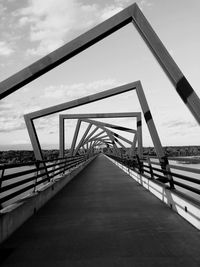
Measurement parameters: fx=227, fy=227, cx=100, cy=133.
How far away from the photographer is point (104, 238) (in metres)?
3.86

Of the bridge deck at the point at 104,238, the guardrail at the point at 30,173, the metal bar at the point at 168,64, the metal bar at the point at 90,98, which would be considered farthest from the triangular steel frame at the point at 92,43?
the metal bar at the point at 90,98

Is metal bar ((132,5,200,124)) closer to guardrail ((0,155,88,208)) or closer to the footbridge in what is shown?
the footbridge

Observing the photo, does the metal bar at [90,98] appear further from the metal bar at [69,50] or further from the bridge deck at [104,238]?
the bridge deck at [104,238]

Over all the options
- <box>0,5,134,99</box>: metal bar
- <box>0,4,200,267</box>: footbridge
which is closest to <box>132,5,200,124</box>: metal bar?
<box>0,4,200,267</box>: footbridge

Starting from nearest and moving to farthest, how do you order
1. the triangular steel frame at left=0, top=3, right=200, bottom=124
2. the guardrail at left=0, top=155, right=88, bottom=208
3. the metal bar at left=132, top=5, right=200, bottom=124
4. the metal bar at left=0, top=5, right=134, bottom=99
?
the guardrail at left=0, top=155, right=88, bottom=208, the metal bar at left=132, top=5, right=200, bottom=124, the triangular steel frame at left=0, top=3, right=200, bottom=124, the metal bar at left=0, top=5, right=134, bottom=99

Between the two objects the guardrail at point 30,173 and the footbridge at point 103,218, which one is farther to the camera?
the guardrail at point 30,173

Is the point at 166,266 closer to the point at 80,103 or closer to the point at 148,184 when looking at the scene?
the point at 148,184

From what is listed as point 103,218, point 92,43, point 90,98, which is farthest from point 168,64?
point 90,98

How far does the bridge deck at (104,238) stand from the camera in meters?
3.12

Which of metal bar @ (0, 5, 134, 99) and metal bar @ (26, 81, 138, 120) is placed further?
metal bar @ (26, 81, 138, 120)

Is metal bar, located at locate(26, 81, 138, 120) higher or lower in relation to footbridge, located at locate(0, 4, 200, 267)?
higher

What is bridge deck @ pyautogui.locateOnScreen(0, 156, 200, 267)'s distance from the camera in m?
3.12

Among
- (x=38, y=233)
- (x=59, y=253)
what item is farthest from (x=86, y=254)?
(x=38, y=233)

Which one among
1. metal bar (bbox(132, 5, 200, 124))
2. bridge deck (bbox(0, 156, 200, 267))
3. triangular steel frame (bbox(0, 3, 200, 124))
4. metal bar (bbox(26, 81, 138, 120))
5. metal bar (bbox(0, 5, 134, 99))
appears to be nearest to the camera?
bridge deck (bbox(0, 156, 200, 267))
